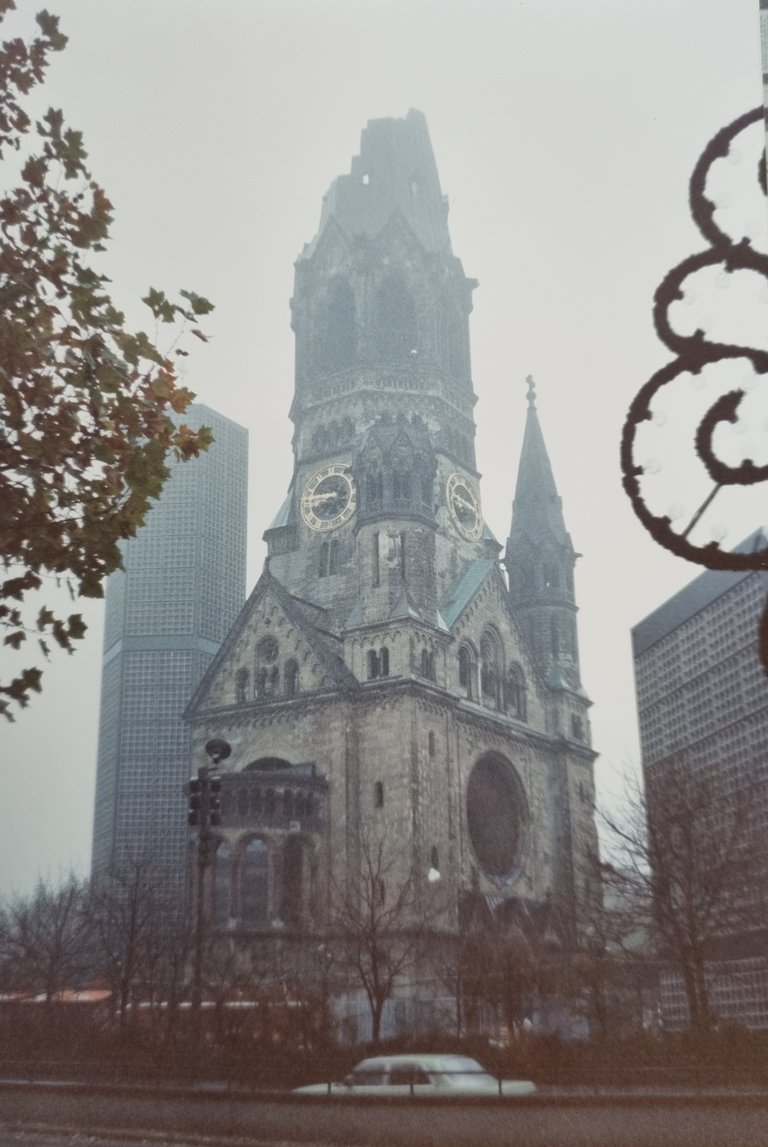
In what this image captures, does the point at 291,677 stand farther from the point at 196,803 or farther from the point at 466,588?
the point at 196,803

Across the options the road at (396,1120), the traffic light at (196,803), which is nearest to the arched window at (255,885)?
the traffic light at (196,803)

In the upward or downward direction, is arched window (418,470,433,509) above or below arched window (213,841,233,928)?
above

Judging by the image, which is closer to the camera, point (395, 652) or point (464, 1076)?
point (464, 1076)

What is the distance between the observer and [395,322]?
135 ft

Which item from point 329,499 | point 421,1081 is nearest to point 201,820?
point 421,1081

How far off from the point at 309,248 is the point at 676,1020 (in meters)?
29.2

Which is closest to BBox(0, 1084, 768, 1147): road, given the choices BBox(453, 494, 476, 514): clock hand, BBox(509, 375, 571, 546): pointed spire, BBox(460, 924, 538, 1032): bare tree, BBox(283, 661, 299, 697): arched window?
BBox(460, 924, 538, 1032): bare tree

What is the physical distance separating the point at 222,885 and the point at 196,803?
1633 centimetres

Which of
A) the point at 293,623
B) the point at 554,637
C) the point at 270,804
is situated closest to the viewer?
the point at 270,804

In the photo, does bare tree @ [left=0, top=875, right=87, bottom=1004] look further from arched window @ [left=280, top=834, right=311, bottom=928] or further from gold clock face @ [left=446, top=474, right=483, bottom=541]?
gold clock face @ [left=446, top=474, right=483, bottom=541]

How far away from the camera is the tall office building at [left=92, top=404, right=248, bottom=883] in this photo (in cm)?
3784

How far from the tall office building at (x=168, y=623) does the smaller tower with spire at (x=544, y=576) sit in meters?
9.03

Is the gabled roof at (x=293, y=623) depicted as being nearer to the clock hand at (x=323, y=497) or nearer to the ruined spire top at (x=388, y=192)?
the clock hand at (x=323, y=497)

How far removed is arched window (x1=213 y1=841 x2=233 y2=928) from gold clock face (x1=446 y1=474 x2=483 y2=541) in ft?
46.1
